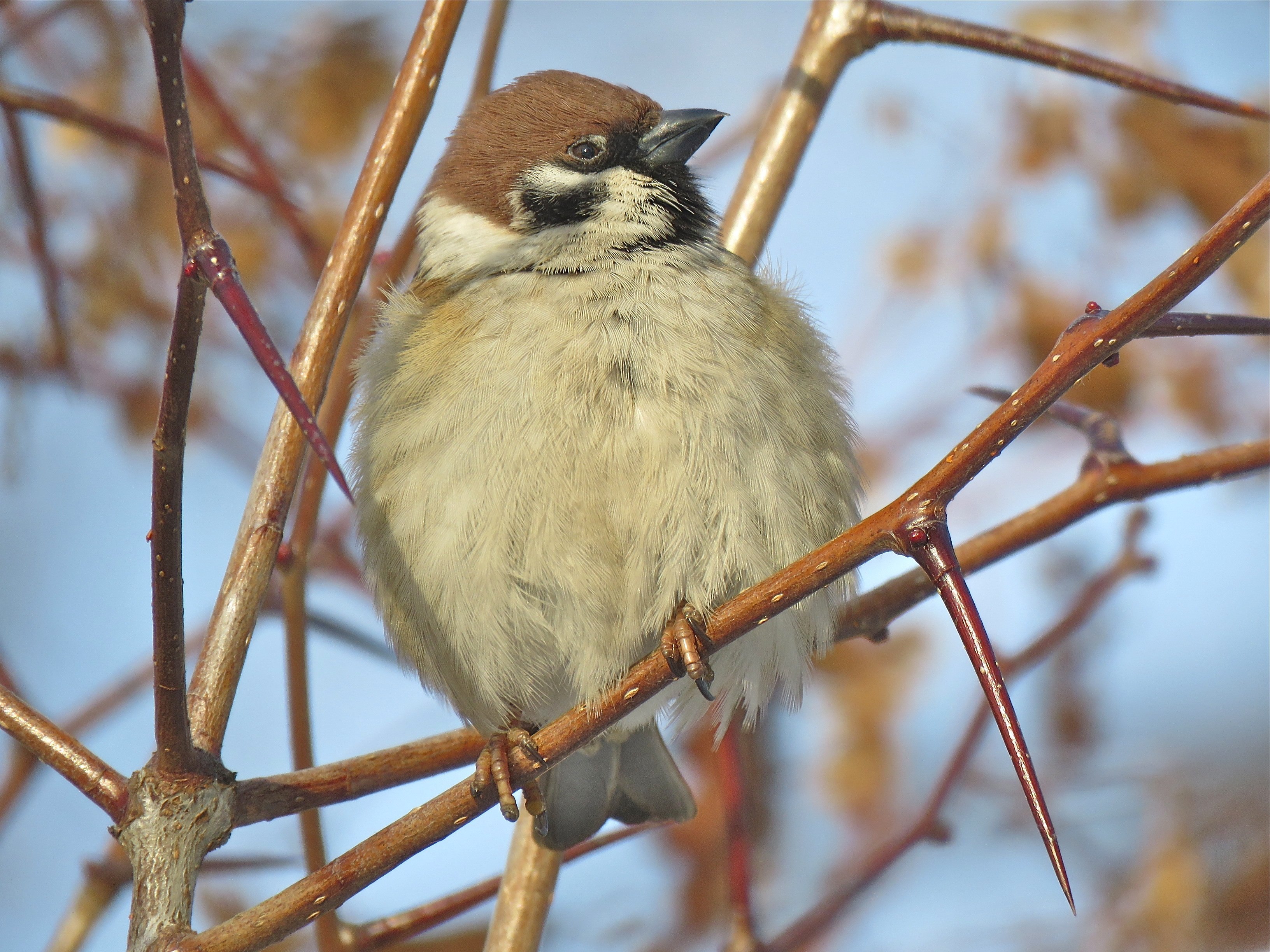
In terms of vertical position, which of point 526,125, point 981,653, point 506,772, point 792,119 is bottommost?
point 981,653

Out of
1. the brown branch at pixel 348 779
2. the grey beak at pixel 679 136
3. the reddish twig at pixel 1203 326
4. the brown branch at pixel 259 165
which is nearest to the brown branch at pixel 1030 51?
the grey beak at pixel 679 136

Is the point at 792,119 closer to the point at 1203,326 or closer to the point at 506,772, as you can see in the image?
the point at 1203,326

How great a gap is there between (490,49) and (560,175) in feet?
1.62

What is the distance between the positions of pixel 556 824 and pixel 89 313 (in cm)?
269

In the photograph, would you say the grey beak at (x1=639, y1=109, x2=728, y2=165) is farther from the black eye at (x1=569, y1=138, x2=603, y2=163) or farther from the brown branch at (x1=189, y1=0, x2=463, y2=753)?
the brown branch at (x1=189, y1=0, x2=463, y2=753)

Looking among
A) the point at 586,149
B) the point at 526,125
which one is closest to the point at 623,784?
the point at 586,149

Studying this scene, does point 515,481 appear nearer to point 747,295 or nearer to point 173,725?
point 747,295

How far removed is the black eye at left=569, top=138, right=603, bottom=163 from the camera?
313 cm

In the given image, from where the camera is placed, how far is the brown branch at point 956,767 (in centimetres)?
261

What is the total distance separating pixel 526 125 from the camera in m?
3.19

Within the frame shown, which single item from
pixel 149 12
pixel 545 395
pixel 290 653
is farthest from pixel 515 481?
pixel 149 12

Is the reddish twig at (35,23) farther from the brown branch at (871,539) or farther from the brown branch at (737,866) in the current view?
the brown branch at (737,866)

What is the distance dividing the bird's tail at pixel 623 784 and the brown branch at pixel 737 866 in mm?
251

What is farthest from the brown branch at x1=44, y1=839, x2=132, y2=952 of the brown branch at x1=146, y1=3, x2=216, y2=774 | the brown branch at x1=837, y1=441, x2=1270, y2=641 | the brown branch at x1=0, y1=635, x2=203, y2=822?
the brown branch at x1=837, y1=441, x2=1270, y2=641
